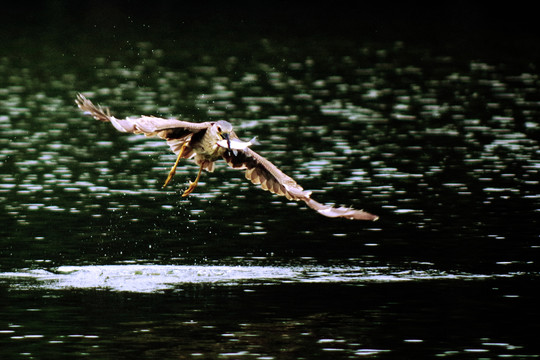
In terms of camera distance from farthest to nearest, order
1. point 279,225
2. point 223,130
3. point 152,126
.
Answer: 1. point 279,225
2. point 223,130
3. point 152,126

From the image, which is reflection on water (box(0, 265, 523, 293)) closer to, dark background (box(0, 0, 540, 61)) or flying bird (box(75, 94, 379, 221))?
flying bird (box(75, 94, 379, 221))

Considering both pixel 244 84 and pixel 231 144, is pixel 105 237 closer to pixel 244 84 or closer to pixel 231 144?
pixel 231 144

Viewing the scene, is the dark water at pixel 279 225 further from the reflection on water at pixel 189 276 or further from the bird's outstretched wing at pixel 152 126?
the bird's outstretched wing at pixel 152 126

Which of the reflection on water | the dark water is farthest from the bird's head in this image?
the reflection on water

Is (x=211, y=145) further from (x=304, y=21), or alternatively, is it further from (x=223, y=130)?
(x=304, y=21)

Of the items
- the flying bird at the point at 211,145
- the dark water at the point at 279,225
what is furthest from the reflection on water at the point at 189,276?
the flying bird at the point at 211,145

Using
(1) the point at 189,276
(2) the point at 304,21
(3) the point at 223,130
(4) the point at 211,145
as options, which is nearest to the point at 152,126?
(3) the point at 223,130
